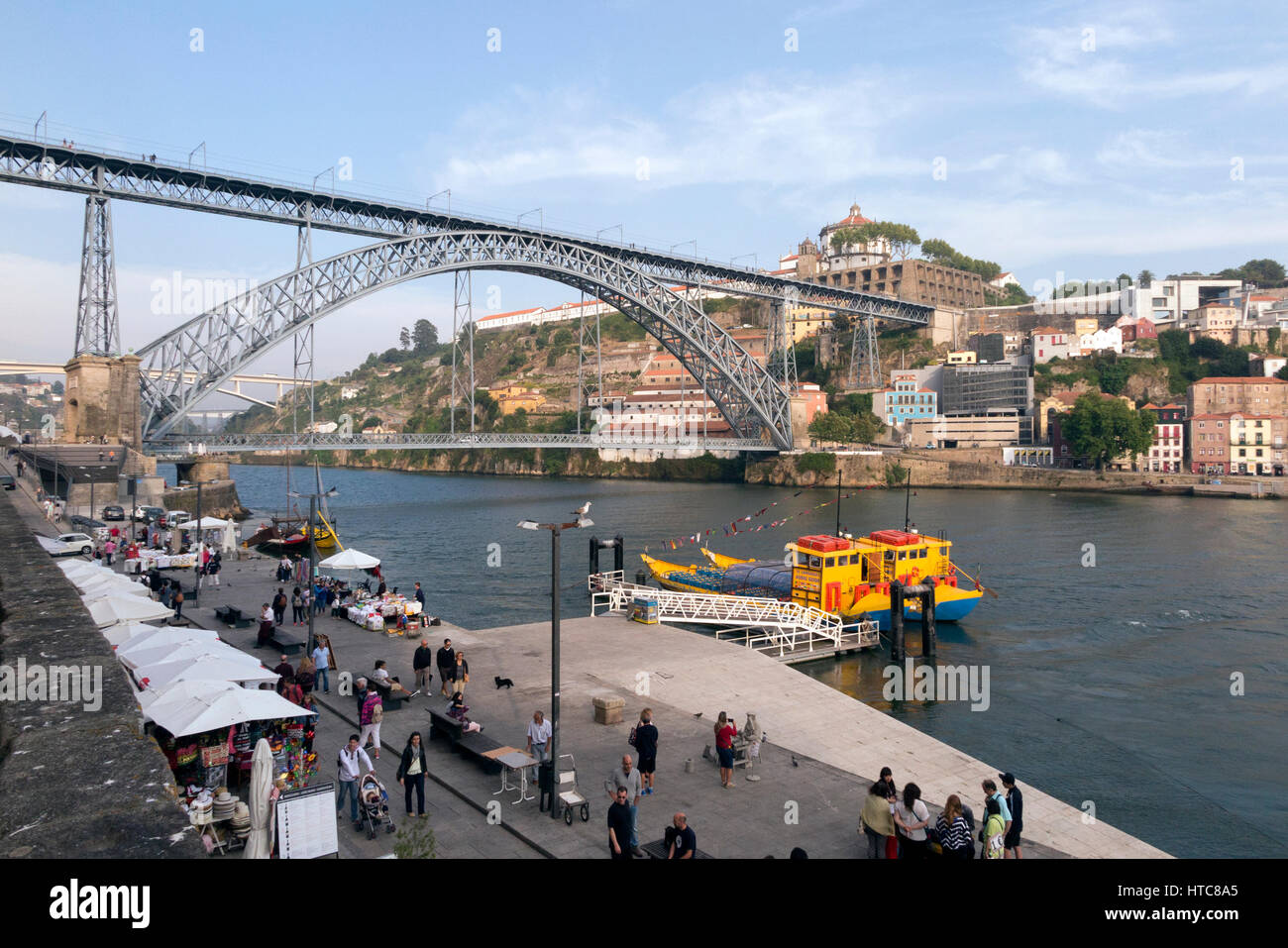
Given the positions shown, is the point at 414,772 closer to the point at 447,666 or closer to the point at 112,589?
the point at 447,666

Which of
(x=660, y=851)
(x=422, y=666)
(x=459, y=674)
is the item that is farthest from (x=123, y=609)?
(x=660, y=851)

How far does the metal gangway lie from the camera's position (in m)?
20.6

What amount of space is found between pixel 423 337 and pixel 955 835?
187 m

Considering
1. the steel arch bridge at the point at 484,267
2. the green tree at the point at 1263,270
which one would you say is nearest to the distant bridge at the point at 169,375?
the steel arch bridge at the point at 484,267

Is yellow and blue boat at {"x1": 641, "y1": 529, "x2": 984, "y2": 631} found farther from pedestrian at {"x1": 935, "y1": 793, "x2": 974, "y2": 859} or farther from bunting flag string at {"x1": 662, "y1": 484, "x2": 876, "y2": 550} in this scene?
pedestrian at {"x1": 935, "y1": 793, "x2": 974, "y2": 859}

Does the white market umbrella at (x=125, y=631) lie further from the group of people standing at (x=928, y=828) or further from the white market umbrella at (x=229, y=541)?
the white market umbrella at (x=229, y=541)

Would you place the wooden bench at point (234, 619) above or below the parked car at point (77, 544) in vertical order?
below

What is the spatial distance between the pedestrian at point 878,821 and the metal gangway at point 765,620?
1161cm

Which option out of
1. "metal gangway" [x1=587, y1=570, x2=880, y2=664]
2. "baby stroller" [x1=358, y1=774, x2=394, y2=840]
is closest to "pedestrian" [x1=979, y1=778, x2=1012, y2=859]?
"baby stroller" [x1=358, y1=774, x2=394, y2=840]

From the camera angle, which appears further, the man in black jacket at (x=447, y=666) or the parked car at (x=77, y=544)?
the parked car at (x=77, y=544)

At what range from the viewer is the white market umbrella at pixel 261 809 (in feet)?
23.8

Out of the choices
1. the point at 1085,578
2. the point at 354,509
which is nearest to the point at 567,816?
the point at 1085,578

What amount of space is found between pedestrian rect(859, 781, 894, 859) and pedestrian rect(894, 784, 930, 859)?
101 mm

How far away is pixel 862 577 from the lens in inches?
910
